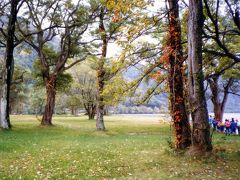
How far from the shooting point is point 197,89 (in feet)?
46.2

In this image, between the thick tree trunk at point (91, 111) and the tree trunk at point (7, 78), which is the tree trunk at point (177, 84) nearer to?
the tree trunk at point (7, 78)

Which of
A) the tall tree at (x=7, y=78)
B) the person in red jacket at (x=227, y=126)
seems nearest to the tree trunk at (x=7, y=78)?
the tall tree at (x=7, y=78)

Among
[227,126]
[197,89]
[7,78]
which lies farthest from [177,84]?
[227,126]

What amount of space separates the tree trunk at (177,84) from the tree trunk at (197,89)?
1.71m

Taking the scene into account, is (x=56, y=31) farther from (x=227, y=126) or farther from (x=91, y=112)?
(x=91, y=112)

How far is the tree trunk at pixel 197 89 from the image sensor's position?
13.9 meters

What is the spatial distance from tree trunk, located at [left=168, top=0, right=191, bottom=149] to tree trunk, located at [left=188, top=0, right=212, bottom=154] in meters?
1.71

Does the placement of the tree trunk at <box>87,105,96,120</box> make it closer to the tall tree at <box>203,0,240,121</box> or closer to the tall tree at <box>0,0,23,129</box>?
the tall tree at <box>203,0,240,121</box>

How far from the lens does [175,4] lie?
16.4m

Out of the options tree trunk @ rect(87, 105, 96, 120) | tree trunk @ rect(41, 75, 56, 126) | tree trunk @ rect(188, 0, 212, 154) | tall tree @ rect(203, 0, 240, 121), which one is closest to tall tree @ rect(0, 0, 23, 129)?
tree trunk @ rect(41, 75, 56, 126)

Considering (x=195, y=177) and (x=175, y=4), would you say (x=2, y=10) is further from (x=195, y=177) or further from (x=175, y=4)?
(x=195, y=177)

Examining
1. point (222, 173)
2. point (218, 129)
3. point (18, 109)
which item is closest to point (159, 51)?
point (222, 173)

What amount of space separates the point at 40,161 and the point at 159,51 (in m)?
7.46

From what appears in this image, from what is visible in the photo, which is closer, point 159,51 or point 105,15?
point 159,51
